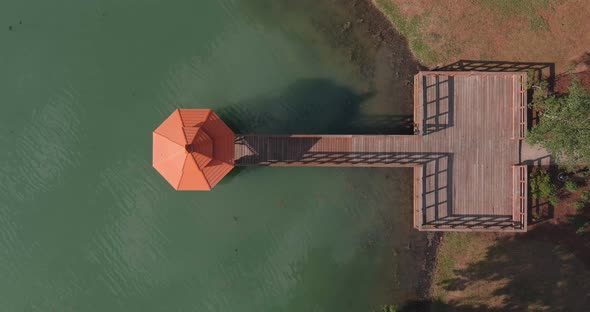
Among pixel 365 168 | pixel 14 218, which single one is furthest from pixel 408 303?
pixel 14 218

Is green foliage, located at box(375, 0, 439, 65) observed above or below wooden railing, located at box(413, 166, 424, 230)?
above

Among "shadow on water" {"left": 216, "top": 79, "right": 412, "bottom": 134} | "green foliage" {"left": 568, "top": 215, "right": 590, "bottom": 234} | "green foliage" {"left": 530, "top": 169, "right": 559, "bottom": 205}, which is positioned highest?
"shadow on water" {"left": 216, "top": 79, "right": 412, "bottom": 134}

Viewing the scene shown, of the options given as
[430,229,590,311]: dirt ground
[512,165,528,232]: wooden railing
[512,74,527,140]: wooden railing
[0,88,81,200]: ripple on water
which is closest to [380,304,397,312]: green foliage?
[430,229,590,311]: dirt ground

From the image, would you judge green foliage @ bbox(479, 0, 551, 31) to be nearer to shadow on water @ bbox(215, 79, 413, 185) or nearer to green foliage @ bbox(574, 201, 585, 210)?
shadow on water @ bbox(215, 79, 413, 185)

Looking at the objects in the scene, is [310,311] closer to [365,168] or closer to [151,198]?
[365,168]

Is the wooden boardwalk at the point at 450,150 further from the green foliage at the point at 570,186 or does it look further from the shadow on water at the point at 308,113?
the green foliage at the point at 570,186

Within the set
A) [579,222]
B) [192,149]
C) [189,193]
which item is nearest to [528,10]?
[579,222]
